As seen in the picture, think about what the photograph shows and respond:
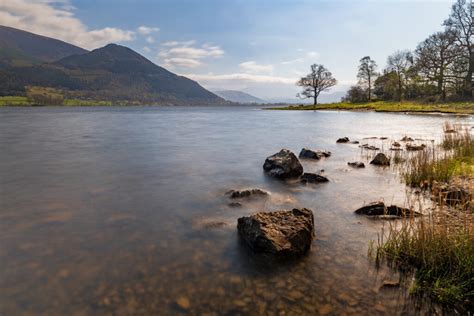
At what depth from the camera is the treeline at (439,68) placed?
68312mm

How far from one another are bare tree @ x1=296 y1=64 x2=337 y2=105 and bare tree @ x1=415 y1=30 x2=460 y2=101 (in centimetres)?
3075

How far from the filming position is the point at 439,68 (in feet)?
245

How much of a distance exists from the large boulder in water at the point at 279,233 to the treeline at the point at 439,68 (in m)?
80.2

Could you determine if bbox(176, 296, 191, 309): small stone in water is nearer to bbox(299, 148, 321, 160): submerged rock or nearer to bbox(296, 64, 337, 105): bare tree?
bbox(299, 148, 321, 160): submerged rock

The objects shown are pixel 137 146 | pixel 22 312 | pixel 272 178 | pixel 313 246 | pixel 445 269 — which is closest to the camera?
pixel 22 312

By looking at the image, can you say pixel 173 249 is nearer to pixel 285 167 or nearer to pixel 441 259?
pixel 441 259

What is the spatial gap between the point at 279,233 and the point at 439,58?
88.2 m

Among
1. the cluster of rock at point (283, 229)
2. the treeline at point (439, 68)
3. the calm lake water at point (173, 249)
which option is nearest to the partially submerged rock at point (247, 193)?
the calm lake water at point (173, 249)

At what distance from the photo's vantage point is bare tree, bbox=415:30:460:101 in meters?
70.2

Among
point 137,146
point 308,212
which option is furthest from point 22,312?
point 137,146

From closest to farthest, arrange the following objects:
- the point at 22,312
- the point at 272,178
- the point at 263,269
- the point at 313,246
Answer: the point at 22,312 < the point at 263,269 < the point at 313,246 < the point at 272,178

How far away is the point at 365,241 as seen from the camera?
784cm

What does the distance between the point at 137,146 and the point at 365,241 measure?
77.0 feet

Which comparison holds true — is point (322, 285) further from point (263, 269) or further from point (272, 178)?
point (272, 178)
